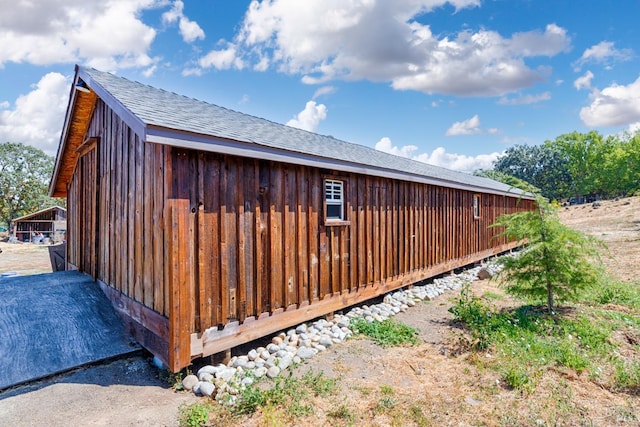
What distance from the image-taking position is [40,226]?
3322cm

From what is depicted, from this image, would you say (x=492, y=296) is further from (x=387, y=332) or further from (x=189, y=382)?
(x=189, y=382)

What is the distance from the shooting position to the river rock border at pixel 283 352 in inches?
145

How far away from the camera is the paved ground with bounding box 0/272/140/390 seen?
3.90 m

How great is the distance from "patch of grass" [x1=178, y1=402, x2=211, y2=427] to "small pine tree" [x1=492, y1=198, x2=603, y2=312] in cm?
548

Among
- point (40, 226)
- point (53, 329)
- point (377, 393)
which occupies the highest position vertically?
point (40, 226)

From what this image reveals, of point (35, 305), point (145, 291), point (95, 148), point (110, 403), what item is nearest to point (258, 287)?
point (145, 291)

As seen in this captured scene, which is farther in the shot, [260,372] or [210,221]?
[210,221]

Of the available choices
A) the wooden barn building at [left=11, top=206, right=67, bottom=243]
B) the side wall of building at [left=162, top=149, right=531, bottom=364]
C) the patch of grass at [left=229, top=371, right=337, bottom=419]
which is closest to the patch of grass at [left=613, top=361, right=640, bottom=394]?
the patch of grass at [left=229, top=371, right=337, bottom=419]

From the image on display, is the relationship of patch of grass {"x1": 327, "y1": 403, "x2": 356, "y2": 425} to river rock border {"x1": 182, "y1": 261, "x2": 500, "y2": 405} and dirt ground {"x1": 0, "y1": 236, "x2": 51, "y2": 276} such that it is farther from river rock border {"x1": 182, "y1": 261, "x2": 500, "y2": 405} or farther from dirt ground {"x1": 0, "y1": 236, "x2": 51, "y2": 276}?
dirt ground {"x1": 0, "y1": 236, "x2": 51, "y2": 276}

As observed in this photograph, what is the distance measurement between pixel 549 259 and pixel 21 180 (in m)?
49.3

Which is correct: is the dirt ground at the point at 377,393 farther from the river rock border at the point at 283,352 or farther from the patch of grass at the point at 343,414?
the river rock border at the point at 283,352

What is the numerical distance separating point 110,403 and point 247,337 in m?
1.60

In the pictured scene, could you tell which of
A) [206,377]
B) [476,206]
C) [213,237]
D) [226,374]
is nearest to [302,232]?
[213,237]

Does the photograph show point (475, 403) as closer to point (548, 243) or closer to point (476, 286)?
point (548, 243)
